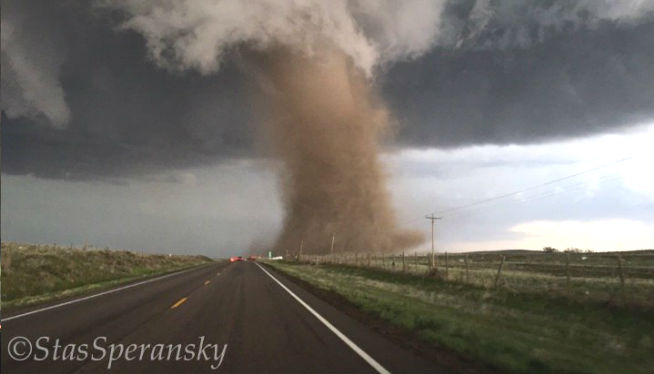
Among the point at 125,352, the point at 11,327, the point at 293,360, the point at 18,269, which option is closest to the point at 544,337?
the point at 293,360

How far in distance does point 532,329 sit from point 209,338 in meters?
7.28

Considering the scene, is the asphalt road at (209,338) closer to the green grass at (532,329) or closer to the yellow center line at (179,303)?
the yellow center line at (179,303)

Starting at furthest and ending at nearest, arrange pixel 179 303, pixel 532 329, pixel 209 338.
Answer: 1. pixel 179 303
2. pixel 532 329
3. pixel 209 338

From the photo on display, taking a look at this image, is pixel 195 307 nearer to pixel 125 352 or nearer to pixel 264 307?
pixel 264 307

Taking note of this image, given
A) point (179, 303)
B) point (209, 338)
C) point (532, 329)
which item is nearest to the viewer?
point (209, 338)

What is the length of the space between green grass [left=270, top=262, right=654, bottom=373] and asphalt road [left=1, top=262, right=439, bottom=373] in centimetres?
126

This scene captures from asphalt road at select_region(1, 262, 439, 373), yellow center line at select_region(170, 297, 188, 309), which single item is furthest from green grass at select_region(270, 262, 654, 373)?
yellow center line at select_region(170, 297, 188, 309)

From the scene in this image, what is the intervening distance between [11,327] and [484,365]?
9343 mm

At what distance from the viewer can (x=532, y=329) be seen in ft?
38.1

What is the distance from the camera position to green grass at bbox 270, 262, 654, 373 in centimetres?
815

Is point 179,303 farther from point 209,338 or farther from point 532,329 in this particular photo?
point 532,329

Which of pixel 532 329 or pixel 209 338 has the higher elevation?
pixel 532 329

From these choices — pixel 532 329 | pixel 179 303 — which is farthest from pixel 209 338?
pixel 532 329

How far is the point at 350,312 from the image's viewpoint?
1421cm
